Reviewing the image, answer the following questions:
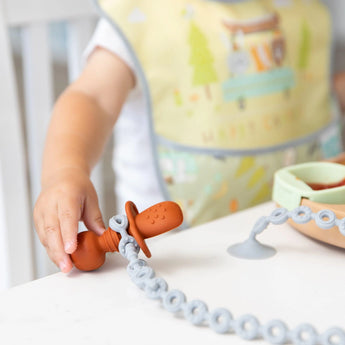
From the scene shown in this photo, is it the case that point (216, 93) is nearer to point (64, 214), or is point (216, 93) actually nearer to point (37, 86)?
point (37, 86)

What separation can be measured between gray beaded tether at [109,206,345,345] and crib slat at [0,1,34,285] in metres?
0.30

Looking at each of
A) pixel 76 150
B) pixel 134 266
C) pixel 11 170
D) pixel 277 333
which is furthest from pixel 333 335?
pixel 11 170

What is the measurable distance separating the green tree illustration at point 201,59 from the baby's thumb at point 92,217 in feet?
1.05

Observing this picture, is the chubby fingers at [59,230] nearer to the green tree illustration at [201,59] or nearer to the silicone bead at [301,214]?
the silicone bead at [301,214]

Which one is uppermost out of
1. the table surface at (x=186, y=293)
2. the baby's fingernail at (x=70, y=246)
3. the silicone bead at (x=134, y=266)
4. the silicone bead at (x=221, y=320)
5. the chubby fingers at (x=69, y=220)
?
the chubby fingers at (x=69, y=220)

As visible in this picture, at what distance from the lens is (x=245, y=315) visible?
0.33 m

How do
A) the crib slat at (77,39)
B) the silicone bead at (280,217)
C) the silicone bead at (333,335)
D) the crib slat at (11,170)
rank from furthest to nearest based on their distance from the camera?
the crib slat at (77,39) → the crib slat at (11,170) → the silicone bead at (280,217) → the silicone bead at (333,335)

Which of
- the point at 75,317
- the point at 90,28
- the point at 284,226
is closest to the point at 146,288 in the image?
the point at 75,317

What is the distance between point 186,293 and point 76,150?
0.24 m

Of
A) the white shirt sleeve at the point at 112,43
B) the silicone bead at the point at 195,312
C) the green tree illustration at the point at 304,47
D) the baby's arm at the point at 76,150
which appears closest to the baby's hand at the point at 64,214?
A: the baby's arm at the point at 76,150

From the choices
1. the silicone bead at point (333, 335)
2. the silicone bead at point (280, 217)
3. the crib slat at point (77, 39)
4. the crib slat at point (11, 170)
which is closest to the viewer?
the silicone bead at point (333, 335)

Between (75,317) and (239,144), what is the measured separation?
0.46m

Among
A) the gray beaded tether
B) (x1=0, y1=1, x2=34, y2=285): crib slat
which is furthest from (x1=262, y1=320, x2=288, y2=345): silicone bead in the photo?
(x1=0, y1=1, x2=34, y2=285): crib slat

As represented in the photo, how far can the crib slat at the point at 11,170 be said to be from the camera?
660 millimetres
